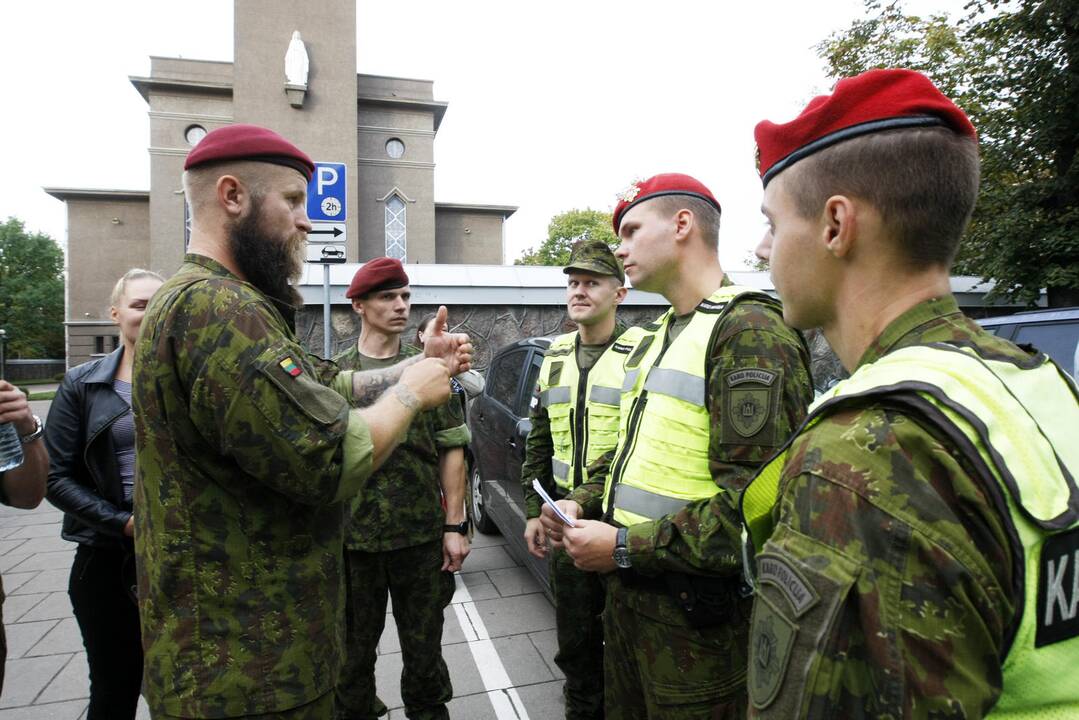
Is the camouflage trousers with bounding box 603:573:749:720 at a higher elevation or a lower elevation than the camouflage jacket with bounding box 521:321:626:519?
lower

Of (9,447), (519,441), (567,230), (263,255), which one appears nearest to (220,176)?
(263,255)

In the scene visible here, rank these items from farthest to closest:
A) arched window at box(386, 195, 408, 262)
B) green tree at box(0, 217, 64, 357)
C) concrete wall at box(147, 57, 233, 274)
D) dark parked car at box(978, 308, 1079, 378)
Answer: green tree at box(0, 217, 64, 357) < arched window at box(386, 195, 408, 262) < concrete wall at box(147, 57, 233, 274) < dark parked car at box(978, 308, 1079, 378)

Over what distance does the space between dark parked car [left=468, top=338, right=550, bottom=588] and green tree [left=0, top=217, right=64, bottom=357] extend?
47.8 metres

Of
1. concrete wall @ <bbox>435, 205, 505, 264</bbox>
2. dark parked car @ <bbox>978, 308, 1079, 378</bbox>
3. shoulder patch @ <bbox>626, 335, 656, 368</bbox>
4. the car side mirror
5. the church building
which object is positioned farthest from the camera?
concrete wall @ <bbox>435, 205, 505, 264</bbox>

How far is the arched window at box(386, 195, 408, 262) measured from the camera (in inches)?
997

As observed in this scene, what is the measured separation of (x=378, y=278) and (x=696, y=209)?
1745 millimetres

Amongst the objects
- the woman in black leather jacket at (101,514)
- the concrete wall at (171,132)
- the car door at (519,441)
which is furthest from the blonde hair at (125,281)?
the concrete wall at (171,132)

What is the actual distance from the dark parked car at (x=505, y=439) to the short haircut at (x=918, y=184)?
3.72m

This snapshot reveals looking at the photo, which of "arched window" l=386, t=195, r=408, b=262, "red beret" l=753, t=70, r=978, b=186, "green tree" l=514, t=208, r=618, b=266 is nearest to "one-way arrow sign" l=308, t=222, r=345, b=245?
"red beret" l=753, t=70, r=978, b=186

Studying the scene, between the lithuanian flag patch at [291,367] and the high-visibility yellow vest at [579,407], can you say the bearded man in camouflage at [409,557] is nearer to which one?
the high-visibility yellow vest at [579,407]

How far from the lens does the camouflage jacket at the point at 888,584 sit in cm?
73

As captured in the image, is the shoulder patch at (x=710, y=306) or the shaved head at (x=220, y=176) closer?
the shaved head at (x=220, y=176)

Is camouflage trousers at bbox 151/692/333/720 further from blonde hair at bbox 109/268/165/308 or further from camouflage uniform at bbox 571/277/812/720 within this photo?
blonde hair at bbox 109/268/165/308

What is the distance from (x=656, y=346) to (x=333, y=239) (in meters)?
3.79
